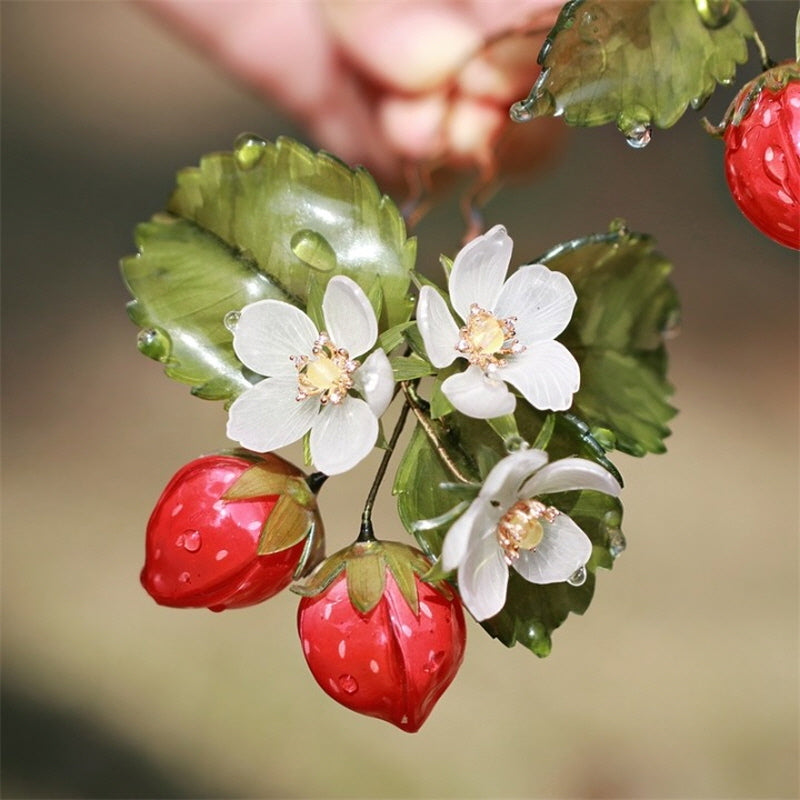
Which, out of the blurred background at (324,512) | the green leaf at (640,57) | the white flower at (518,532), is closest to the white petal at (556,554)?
the white flower at (518,532)

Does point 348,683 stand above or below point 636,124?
below

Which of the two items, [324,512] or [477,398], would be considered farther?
[324,512]

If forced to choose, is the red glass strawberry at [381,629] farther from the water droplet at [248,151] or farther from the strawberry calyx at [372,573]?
the water droplet at [248,151]

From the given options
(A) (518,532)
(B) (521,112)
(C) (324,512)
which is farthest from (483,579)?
(C) (324,512)

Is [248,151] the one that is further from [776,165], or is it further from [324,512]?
[324,512]

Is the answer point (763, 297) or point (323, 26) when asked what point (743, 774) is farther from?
point (323, 26)

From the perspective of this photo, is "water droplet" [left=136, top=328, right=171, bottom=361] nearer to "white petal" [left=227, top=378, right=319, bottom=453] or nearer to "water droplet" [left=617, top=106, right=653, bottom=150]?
"white petal" [left=227, top=378, right=319, bottom=453]

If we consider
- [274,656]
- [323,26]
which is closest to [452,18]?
[323,26]
